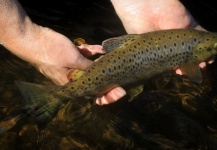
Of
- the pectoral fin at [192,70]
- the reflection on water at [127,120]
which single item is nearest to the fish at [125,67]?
the pectoral fin at [192,70]

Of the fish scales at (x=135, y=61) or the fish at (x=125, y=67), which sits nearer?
the fish at (x=125, y=67)

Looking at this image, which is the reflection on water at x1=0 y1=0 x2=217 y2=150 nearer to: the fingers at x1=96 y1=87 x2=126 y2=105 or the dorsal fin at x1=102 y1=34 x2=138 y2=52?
the fingers at x1=96 y1=87 x2=126 y2=105

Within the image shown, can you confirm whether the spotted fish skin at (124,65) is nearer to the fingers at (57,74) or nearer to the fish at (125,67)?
the fish at (125,67)

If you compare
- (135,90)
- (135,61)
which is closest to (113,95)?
(135,90)

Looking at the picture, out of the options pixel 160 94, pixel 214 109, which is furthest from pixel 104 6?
pixel 214 109

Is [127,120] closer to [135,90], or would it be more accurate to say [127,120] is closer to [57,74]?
[135,90]

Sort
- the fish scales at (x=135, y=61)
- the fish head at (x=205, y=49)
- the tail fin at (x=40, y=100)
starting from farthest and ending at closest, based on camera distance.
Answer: the fish head at (x=205, y=49) → the fish scales at (x=135, y=61) → the tail fin at (x=40, y=100)

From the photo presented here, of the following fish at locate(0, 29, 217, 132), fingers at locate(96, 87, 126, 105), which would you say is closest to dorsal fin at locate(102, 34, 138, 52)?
fish at locate(0, 29, 217, 132)

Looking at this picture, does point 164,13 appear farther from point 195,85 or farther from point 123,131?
point 123,131
